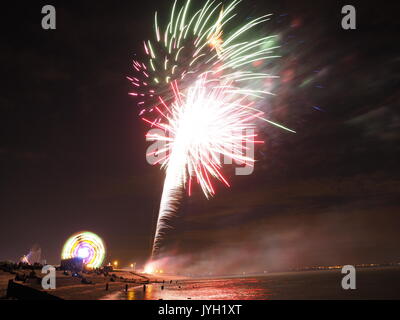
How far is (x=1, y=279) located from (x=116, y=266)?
8582cm

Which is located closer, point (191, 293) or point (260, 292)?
point (191, 293)

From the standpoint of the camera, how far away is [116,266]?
4478 inches

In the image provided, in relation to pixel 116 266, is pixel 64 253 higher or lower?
higher

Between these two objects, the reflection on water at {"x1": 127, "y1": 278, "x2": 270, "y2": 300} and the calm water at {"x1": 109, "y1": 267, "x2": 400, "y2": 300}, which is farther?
the calm water at {"x1": 109, "y1": 267, "x2": 400, "y2": 300}

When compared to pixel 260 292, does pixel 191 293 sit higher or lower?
higher

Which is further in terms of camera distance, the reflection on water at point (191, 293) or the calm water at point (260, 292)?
the calm water at point (260, 292)
